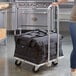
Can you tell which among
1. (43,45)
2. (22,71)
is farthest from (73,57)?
(22,71)

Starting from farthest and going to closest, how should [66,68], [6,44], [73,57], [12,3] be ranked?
[12,3] < [6,44] < [66,68] < [73,57]

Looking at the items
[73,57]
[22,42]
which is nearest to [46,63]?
[22,42]

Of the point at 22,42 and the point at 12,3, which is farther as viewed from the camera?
the point at 12,3

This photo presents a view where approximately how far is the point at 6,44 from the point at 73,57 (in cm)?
245

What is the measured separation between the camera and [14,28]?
529 cm

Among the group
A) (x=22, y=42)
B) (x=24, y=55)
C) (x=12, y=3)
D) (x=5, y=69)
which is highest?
(x=12, y=3)

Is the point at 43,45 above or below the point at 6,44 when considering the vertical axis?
above

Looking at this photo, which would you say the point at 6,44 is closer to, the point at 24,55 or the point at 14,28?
the point at 14,28

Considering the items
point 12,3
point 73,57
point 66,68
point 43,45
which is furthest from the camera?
point 12,3

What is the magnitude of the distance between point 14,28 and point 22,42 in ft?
6.74

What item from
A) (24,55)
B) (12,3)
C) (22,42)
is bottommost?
(24,55)

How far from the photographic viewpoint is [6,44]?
15.3ft

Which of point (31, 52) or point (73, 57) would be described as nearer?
point (73, 57)

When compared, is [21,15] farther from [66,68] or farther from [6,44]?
[66,68]
